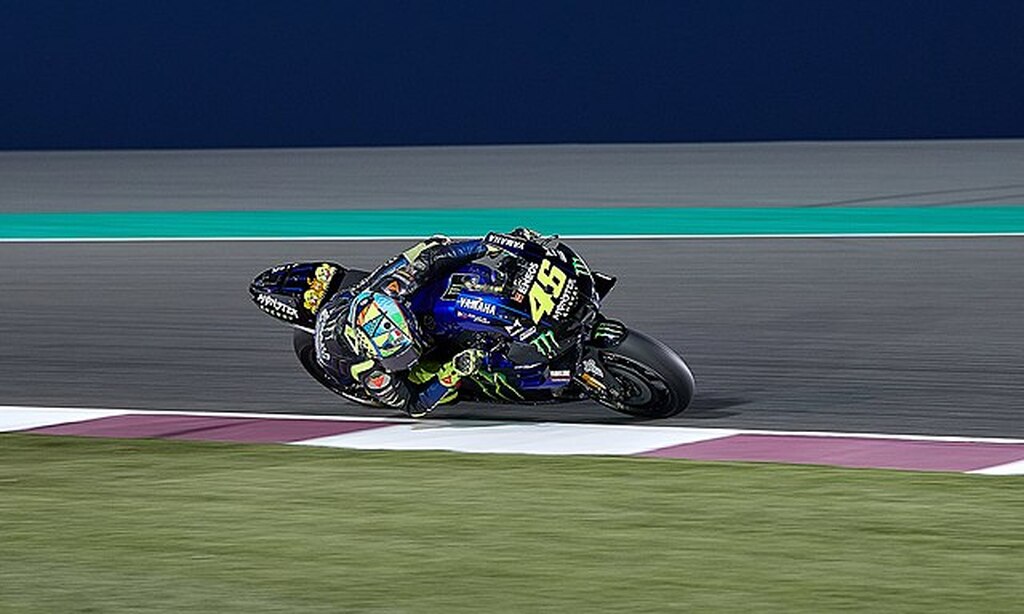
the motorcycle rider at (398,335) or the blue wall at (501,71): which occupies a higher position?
the blue wall at (501,71)

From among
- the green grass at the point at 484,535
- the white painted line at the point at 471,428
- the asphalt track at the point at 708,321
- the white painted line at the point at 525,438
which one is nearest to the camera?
the green grass at the point at 484,535

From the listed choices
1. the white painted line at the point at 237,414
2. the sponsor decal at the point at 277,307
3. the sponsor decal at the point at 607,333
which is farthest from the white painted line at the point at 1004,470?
the sponsor decal at the point at 277,307

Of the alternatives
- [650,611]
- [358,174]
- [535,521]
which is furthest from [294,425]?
[358,174]

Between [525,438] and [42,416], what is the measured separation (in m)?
2.05

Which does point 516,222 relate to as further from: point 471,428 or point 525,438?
point 525,438

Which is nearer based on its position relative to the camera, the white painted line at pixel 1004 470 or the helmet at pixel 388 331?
the white painted line at pixel 1004 470

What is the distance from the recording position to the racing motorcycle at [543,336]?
9.10 m

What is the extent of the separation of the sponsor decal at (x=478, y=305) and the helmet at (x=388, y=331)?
0.20m

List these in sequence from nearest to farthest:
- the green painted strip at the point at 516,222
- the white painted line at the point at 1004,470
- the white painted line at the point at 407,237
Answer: the white painted line at the point at 1004,470
the white painted line at the point at 407,237
the green painted strip at the point at 516,222

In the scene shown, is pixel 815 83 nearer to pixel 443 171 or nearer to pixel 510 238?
pixel 443 171

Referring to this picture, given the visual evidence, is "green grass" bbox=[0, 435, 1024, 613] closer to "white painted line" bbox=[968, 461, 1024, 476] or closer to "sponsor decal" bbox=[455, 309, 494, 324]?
"white painted line" bbox=[968, 461, 1024, 476]

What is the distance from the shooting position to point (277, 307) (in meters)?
9.84

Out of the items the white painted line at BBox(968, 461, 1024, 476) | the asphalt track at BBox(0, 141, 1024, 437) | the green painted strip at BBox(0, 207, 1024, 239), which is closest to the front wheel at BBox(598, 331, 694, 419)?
the asphalt track at BBox(0, 141, 1024, 437)

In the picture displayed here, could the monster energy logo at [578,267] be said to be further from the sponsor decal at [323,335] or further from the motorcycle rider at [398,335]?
the sponsor decal at [323,335]
